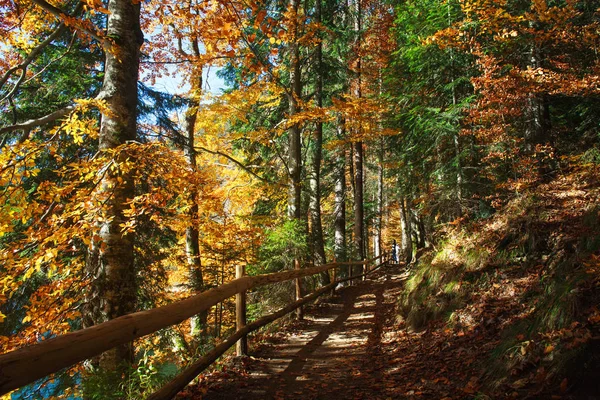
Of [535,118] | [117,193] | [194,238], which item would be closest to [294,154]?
[194,238]

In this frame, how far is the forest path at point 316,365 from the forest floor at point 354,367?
0.01 metres

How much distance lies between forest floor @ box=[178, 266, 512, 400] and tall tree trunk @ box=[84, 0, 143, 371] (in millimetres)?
1615

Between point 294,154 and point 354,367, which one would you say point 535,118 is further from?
point 354,367

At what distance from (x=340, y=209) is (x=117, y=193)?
1244 centimetres

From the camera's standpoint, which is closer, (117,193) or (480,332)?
(480,332)

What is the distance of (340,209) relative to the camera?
55.0 feet

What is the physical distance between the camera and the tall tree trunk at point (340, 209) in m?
15.5

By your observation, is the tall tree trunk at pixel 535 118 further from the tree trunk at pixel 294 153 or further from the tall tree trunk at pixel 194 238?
the tall tree trunk at pixel 194 238

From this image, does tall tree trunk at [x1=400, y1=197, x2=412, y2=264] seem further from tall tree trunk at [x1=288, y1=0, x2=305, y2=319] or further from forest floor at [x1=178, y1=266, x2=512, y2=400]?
forest floor at [x1=178, y1=266, x2=512, y2=400]

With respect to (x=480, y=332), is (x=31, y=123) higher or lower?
higher

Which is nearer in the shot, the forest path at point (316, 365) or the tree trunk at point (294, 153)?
the forest path at point (316, 365)

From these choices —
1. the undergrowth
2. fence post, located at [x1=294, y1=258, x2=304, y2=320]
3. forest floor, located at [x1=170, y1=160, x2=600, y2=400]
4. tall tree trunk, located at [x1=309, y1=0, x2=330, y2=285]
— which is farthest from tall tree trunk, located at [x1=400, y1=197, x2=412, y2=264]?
fence post, located at [x1=294, y1=258, x2=304, y2=320]

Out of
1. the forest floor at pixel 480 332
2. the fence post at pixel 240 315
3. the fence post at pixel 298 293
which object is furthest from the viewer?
the fence post at pixel 298 293

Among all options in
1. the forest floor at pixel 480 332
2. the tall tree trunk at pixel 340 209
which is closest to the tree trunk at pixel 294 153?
the tall tree trunk at pixel 340 209
